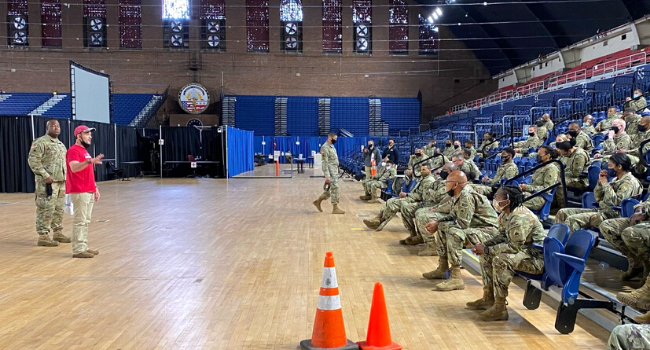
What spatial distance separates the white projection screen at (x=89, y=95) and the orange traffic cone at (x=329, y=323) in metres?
17.6

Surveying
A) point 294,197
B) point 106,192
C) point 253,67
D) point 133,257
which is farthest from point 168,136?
point 133,257

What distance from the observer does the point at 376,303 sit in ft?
11.7

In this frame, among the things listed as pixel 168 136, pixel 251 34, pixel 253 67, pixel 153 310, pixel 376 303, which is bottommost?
pixel 153 310

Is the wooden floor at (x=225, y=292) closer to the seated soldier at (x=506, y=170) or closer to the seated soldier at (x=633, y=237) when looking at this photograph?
the seated soldier at (x=633, y=237)

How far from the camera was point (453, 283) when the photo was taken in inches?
200

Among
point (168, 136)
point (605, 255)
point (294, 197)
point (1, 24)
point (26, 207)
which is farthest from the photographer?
point (1, 24)

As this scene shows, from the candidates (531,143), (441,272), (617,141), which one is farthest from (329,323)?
(531,143)

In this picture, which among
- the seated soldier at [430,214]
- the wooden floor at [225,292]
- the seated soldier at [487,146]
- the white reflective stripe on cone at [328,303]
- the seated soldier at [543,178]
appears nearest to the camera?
the white reflective stripe on cone at [328,303]

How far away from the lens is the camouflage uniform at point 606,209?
5520 mm

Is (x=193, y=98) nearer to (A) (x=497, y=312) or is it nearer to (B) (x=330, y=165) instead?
(B) (x=330, y=165)

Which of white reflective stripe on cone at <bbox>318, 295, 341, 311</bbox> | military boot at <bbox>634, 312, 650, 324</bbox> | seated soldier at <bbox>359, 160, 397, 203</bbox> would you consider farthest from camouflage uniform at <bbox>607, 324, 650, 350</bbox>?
seated soldier at <bbox>359, 160, 397, 203</bbox>

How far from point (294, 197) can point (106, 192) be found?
6198 mm

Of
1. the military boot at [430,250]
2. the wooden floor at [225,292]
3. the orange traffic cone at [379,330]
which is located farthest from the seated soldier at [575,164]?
the orange traffic cone at [379,330]

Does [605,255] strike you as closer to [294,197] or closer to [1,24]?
[294,197]
